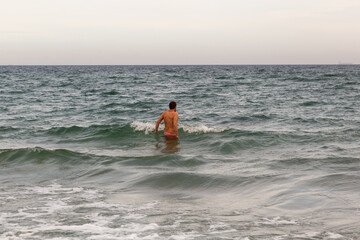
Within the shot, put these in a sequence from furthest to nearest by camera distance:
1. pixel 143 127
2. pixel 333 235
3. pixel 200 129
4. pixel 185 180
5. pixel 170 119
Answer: pixel 143 127 < pixel 200 129 < pixel 170 119 < pixel 185 180 < pixel 333 235

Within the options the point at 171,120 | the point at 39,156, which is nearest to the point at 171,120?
the point at 171,120

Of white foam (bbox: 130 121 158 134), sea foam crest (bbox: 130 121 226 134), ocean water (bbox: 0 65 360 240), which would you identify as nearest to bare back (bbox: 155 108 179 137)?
ocean water (bbox: 0 65 360 240)

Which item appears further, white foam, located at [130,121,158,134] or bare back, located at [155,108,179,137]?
white foam, located at [130,121,158,134]

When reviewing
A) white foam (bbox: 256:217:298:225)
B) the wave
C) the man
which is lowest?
the wave

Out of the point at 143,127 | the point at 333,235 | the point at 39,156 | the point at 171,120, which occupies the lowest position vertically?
the point at 39,156

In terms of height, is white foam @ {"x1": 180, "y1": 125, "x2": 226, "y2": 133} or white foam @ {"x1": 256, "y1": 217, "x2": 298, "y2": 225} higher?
white foam @ {"x1": 256, "y1": 217, "x2": 298, "y2": 225}

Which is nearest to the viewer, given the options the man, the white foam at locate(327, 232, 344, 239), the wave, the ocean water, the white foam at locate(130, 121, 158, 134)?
the white foam at locate(327, 232, 344, 239)

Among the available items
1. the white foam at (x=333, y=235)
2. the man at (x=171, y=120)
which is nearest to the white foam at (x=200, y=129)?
the man at (x=171, y=120)

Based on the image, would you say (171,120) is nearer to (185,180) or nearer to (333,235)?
(185,180)

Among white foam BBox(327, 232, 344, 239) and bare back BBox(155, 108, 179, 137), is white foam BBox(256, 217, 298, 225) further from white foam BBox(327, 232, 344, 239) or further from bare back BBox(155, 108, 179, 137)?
bare back BBox(155, 108, 179, 137)

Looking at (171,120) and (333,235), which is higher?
(171,120)

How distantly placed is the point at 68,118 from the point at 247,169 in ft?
37.9

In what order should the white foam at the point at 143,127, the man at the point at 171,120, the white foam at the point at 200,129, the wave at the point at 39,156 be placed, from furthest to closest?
the white foam at the point at 143,127 < the white foam at the point at 200,129 < the man at the point at 171,120 < the wave at the point at 39,156

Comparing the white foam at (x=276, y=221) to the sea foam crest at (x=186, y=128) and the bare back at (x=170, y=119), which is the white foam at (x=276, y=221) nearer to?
the bare back at (x=170, y=119)
